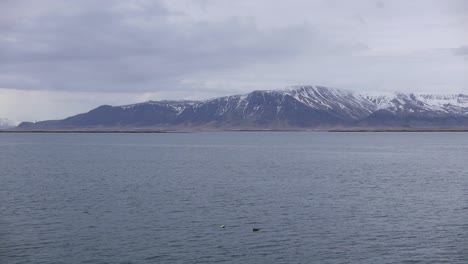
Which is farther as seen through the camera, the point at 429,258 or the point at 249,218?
the point at 249,218

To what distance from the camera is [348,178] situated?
269ft

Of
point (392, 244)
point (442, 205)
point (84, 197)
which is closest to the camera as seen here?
point (392, 244)

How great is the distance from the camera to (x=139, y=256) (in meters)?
36.3

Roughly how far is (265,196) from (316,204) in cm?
752

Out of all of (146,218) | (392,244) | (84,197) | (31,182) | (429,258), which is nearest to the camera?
(429,258)

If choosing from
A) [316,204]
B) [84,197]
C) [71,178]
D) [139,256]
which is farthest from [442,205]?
[71,178]

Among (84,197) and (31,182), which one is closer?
(84,197)

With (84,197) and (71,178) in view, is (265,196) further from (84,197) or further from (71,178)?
(71,178)

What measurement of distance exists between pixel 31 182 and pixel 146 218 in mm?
33623

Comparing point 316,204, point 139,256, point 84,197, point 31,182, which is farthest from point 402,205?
point 31,182

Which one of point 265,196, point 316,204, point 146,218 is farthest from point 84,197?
point 316,204

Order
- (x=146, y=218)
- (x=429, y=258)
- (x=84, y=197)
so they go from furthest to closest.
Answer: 1. (x=84, y=197)
2. (x=146, y=218)
3. (x=429, y=258)

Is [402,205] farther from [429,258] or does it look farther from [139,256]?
[139,256]

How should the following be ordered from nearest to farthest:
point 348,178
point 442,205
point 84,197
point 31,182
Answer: point 442,205, point 84,197, point 31,182, point 348,178
